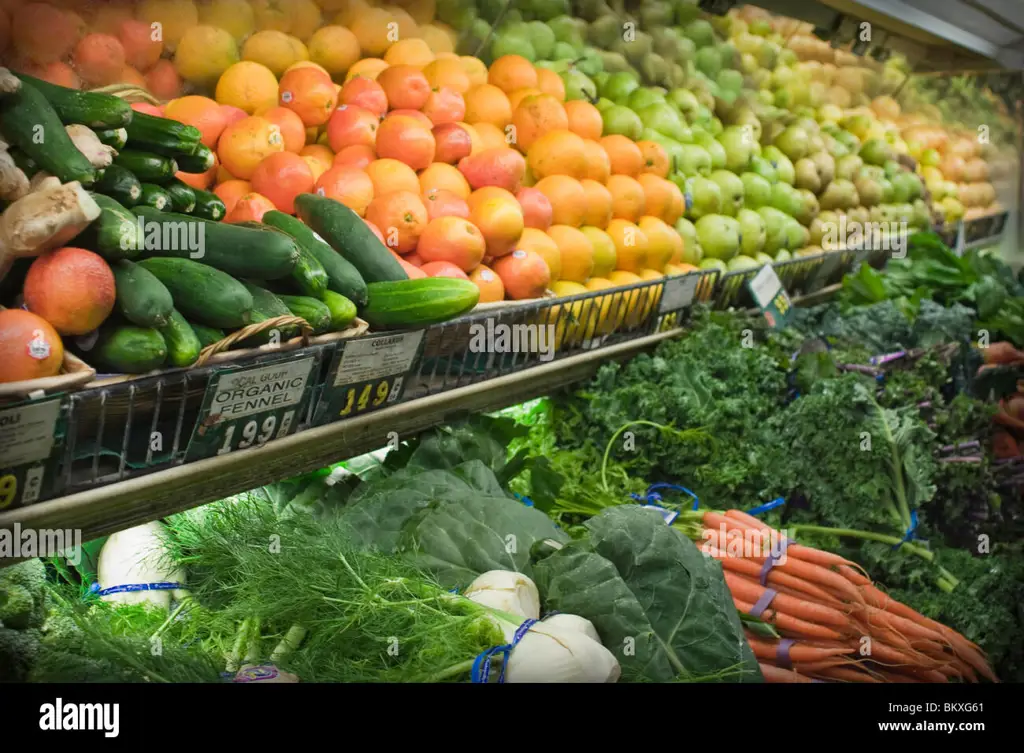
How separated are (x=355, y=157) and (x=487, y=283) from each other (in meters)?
0.44

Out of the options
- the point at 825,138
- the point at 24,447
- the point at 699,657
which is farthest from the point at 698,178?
the point at 24,447

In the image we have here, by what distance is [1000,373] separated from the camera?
3.37 meters

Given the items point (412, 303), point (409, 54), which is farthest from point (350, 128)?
point (412, 303)

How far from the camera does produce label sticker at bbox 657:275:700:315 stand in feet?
9.33

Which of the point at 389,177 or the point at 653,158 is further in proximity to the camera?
the point at 653,158

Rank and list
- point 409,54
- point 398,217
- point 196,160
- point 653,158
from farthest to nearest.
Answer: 1. point 653,158
2. point 409,54
3. point 398,217
4. point 196,160

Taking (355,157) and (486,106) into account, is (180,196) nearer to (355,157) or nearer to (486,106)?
(355,157)

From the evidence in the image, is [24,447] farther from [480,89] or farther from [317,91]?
[480,89]

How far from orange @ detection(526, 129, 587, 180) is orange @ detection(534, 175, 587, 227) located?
0.06 meters

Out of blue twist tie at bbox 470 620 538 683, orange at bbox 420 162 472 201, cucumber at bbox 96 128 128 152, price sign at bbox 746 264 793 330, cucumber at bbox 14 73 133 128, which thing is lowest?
blue twist tie at bbox 470 620 538 683

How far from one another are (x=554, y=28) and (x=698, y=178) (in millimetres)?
773

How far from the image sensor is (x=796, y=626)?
2.07 m

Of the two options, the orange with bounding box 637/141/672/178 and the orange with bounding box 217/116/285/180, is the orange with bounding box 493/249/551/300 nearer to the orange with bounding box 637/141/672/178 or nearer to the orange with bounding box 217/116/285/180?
the orange with bounding box 217/116/285/180

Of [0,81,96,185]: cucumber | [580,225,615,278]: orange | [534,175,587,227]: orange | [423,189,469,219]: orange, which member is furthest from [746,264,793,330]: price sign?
[0,81,96,185]: cucumber
